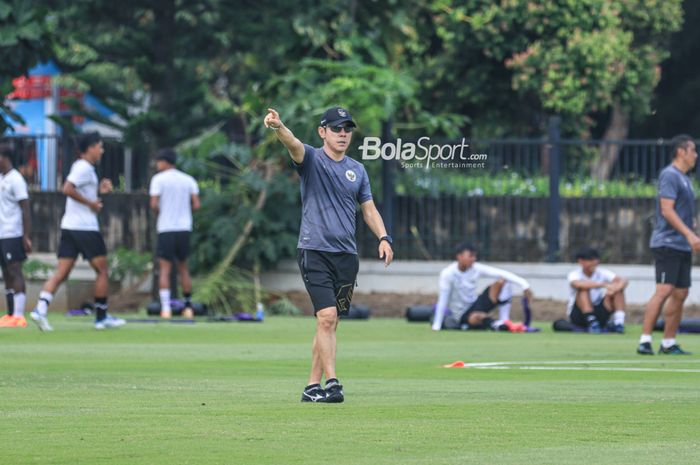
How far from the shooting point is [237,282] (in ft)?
81.4

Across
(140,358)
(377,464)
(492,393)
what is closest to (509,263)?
(140,358)

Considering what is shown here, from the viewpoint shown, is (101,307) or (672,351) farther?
(101,307)

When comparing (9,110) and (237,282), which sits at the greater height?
(9,110)

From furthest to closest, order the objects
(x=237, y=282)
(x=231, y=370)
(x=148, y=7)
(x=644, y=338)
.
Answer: (x=148, y=7), (x=237, y=282), (x=644, y=338), (x=231, y=370)

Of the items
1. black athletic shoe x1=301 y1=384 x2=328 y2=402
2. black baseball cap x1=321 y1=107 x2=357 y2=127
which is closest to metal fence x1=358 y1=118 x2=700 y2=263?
black baseball cap x1=321 y1=107 x2=357 y2=127

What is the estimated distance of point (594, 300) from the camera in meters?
21.0

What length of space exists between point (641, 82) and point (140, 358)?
22.4m

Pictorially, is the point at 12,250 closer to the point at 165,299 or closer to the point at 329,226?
the point at 165,299

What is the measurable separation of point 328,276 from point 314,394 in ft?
2.70

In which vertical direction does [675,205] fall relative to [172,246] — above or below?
above

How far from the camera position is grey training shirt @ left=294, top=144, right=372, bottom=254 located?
11000 mm

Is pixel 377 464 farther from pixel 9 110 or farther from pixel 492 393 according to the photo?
pixel 9 110

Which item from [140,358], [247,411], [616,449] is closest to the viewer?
[616,449]

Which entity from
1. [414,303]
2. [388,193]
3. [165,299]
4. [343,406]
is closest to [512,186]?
[388,193]
